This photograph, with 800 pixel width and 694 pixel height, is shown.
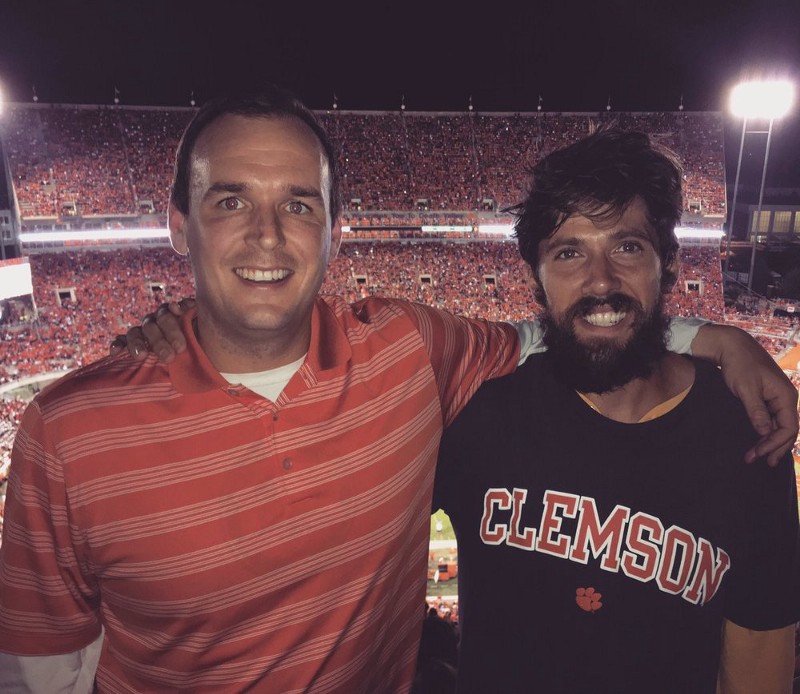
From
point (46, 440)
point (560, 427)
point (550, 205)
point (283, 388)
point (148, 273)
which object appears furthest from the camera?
point (148, 273)

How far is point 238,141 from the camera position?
1.69 m

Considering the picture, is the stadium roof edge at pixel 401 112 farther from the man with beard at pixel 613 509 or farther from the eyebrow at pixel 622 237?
the man with beard at pixel 613 509

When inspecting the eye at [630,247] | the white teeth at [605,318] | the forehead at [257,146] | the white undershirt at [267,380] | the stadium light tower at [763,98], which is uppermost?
the stadium light tower at [763,98]

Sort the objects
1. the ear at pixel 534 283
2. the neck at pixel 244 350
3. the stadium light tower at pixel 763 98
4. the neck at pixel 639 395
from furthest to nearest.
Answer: the stadium light tower at pixel 763 98 → the ear at pixel 534 283 → the neck at pixel 639 395 → the neck at pixel 244 350

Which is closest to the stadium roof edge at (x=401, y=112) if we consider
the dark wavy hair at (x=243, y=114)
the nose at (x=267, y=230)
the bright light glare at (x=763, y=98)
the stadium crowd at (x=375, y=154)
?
the stadium crowd at (x=375, y=154)

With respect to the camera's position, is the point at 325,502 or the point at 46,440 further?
the point at 325,502

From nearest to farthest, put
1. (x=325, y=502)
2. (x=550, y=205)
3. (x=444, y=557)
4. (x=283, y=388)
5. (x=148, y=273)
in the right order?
(x=325, y=502)
(x=283, y=388)
(x=550, y=205)
(x=444, y=557)
(x=148, y=273)

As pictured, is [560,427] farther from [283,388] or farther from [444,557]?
[444,557]

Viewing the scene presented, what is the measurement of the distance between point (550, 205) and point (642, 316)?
2.03 ft

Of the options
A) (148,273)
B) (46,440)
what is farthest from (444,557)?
(148,273)

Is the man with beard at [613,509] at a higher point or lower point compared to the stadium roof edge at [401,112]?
lower

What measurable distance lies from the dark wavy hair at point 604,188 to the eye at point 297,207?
1088 millimetres

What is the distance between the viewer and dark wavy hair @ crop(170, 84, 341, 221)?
1.73 metres

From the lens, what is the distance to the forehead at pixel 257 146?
5.50 ft
